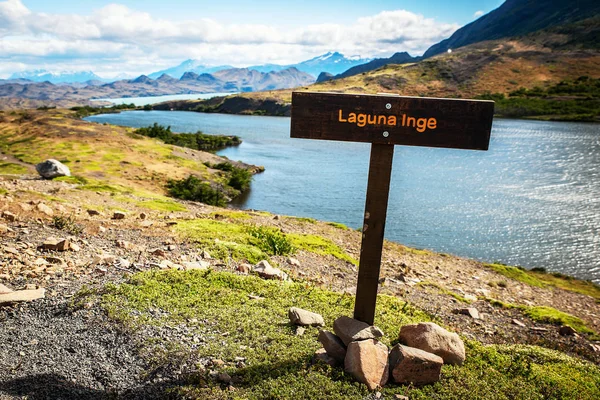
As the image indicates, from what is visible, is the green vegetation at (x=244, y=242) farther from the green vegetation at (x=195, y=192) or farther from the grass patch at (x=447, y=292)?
the green vegetation at (x=195, y=192)

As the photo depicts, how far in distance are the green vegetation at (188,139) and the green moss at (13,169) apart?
138 ft

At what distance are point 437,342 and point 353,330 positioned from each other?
1.81 m

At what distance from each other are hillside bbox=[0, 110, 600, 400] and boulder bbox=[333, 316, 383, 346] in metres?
0.69

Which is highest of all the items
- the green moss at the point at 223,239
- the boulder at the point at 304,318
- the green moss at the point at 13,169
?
the boulder at the point at 304,318

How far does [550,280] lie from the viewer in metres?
30.1

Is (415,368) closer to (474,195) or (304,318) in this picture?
(304,318)

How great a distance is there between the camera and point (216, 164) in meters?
74.3

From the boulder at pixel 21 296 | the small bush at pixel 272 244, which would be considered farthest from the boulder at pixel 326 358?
the small bush at pixel 272 244

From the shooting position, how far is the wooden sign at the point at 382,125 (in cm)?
791

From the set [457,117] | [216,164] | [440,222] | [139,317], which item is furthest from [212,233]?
[216,164]

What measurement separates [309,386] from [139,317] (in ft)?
14.3

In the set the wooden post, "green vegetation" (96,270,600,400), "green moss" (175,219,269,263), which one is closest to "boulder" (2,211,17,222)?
"green moss" (175,219,269,263)

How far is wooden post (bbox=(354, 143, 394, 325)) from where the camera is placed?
316 inches

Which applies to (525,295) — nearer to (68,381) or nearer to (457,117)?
(457,117)
